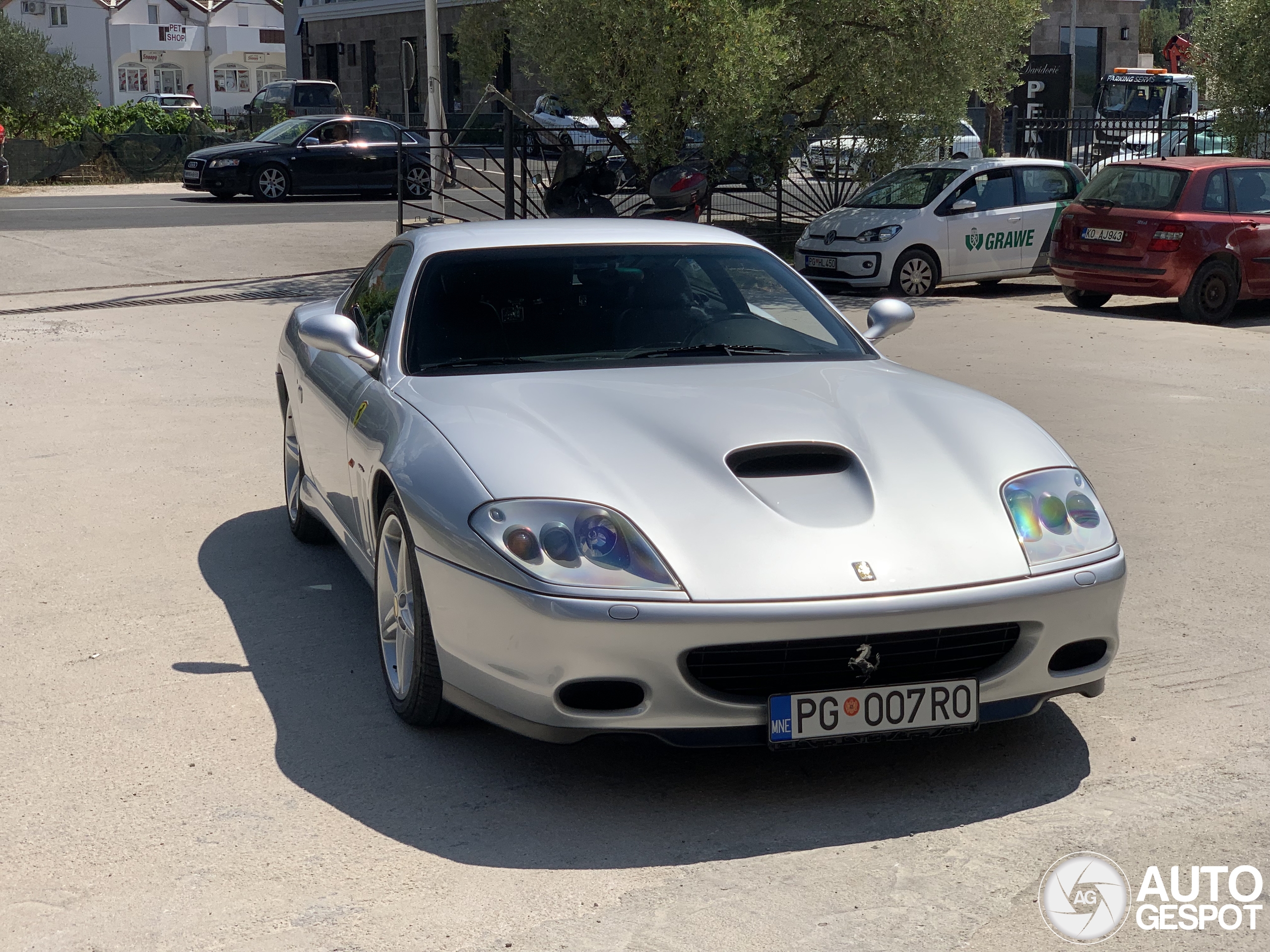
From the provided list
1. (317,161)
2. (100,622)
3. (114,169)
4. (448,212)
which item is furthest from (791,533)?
(114,169)

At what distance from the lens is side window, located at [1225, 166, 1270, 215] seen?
1473 cm

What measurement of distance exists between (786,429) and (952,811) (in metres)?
1.08

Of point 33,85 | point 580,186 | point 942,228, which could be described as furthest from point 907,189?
point 33,85

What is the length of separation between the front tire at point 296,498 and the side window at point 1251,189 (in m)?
11.2

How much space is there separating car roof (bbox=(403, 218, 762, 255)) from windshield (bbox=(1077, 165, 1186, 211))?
1029 cm

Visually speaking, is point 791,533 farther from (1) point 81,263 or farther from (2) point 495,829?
(1) point 81,263

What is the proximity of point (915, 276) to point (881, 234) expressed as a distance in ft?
1.99

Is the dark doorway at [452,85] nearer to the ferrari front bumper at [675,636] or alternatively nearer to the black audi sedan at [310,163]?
the black audi sedan at [310,163]

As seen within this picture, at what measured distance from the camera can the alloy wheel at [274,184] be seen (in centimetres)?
2797

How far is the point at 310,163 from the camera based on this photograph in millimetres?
28156

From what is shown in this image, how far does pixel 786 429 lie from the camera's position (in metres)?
4.10

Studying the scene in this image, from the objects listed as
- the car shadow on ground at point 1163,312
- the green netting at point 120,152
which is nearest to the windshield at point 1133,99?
the green netting at point 120,152

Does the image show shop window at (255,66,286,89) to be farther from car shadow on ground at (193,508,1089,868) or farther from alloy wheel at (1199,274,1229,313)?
car shadow on ground at (193,508,1089,868)

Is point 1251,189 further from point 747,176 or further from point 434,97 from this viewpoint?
point 434,97
